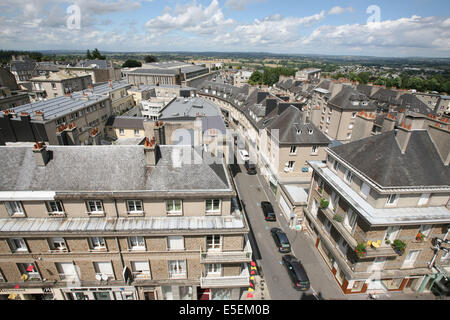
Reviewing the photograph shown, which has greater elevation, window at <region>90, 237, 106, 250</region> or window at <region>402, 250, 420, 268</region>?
window at <region>90, 237, 106, 250</region>

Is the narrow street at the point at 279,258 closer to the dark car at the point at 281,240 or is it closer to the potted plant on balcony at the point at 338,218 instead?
the dark car at the point at 281,240

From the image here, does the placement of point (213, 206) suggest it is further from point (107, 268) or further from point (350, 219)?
point (350, 219)

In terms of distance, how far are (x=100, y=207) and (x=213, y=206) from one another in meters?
9.33

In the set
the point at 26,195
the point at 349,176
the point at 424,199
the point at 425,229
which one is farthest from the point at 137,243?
the point at 424,199

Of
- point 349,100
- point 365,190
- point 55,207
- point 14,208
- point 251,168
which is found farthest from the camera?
point 349,100

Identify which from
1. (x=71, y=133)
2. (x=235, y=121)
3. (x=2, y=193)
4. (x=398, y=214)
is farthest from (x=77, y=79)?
(x=398, y=214)

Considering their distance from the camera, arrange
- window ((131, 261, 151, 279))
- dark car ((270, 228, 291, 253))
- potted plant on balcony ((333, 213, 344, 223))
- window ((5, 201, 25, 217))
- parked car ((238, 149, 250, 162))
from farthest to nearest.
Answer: parked car ((238, 149, 250, 162)) < dark car ((270, 228, 291, 253)) < potted plant on balcony ((333, 213, 344, 223)) < window ((131, 261, 151, 279)) < window ((5, 201, 25, 217))

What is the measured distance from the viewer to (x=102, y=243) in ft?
→ 65.3

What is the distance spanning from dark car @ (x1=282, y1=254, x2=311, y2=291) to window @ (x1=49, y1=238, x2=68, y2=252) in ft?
69.9

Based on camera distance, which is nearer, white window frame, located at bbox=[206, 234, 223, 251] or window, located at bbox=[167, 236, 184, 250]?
window, located at bbox=[167, 236, 184, 250]

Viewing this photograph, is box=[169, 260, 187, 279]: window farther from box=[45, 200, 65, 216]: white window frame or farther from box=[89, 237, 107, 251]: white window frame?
box=[45, 200, 65, 216]: white window frame

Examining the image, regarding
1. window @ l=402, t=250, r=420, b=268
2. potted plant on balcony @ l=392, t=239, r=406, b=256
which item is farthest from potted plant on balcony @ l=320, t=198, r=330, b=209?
window @ l=402, t=250, r=420, b=268

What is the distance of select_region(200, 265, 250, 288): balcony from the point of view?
20375 millimetres

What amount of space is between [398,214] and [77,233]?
26.2 m
